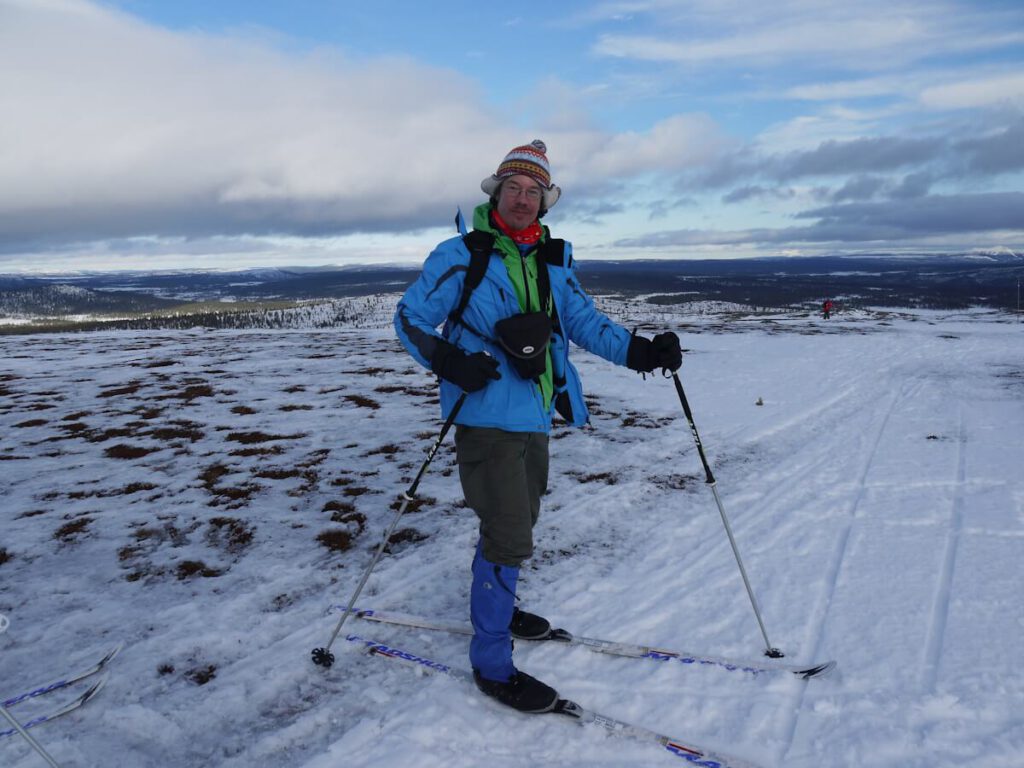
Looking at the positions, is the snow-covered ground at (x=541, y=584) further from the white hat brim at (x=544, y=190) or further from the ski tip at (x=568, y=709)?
the white hat brim at (x=544, y=190)

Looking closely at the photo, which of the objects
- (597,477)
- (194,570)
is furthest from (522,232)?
(597,477)

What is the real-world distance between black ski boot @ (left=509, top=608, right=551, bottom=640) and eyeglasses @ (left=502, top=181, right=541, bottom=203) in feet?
9.73

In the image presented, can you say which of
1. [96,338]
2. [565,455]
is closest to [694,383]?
[565,455]

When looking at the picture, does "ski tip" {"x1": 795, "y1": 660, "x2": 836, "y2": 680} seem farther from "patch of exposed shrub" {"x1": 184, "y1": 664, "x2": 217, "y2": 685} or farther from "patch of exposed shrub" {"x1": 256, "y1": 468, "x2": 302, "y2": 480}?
"patch of exposed shrub" {"x1": 256, "y1": 468, "x2": 302, "y2": 480}

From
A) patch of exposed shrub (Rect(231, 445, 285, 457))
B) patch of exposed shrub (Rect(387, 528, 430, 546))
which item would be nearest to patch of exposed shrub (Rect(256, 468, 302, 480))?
patch of exposed shrub (Rect(231, 445, 285, 457))

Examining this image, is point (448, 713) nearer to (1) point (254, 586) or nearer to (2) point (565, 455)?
(1) point (254, 586)

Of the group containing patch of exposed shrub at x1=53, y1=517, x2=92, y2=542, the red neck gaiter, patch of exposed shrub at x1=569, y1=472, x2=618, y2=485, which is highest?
the red neck gaiter

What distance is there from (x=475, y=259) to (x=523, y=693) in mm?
2747

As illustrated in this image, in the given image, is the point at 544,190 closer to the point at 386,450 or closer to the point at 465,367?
the point at 465,367

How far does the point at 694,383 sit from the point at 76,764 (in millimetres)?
15366

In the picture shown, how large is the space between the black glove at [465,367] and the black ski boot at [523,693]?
1.86m

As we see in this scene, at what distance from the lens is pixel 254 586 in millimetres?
5148

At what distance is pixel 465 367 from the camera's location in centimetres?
358

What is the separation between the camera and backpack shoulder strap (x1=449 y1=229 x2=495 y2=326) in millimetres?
3734
